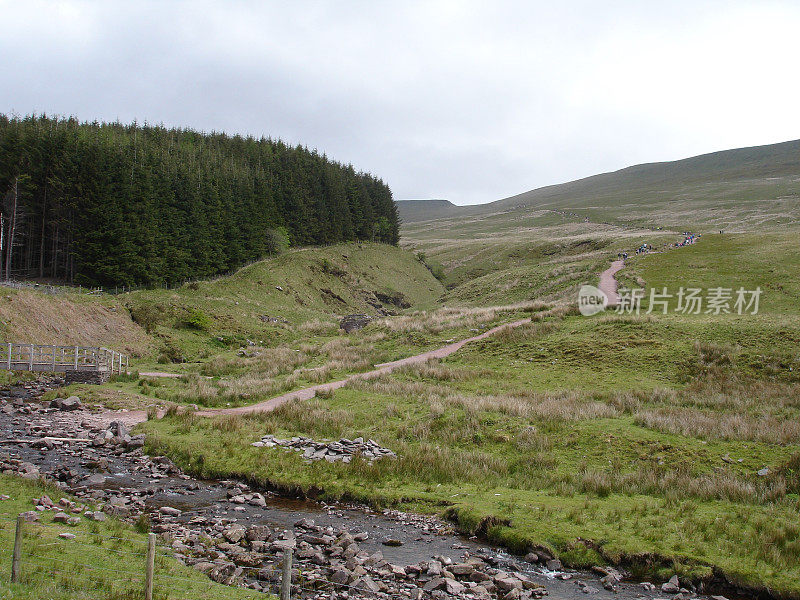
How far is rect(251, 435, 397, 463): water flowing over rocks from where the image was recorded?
18.5m

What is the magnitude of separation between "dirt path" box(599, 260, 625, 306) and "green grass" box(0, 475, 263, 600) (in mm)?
41204

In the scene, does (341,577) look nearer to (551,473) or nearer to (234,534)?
(234,534)

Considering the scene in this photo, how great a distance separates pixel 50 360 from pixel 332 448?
24015 mm

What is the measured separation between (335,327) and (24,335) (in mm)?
31303

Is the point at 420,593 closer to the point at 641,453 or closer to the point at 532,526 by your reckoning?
the point at 532,526

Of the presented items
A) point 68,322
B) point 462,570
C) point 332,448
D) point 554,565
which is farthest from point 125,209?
point 554,565

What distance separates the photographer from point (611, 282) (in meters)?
54.4

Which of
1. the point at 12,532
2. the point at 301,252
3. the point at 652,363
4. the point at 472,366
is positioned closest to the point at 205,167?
the point at 301,252

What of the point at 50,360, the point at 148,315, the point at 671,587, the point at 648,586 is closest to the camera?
the point at 671,587

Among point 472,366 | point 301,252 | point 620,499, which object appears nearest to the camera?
point 620,499

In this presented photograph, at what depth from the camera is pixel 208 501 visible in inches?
594

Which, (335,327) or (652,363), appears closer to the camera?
(652,363)

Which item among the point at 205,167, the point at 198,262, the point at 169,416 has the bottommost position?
the point at 169,416

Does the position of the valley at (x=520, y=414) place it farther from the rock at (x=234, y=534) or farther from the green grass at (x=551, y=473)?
the rock at (x=234, y=534)
